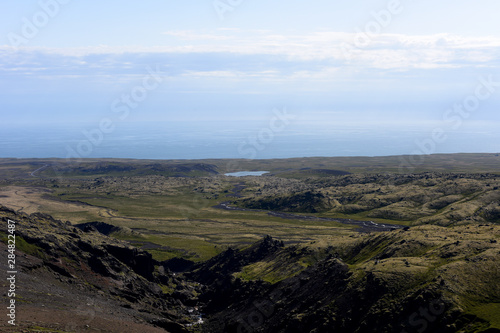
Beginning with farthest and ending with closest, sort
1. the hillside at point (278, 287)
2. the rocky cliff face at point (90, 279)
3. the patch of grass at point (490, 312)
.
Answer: the rocky cliff face at point (90, 279), the hillside at point (278, 287), the patch of grass at point (490, 312)

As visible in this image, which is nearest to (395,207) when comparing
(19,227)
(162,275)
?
(162,275)

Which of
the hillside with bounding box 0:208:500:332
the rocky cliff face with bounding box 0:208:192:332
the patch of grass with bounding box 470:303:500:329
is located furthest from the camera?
the rocky cliff face with bounding box 0:208:192:332

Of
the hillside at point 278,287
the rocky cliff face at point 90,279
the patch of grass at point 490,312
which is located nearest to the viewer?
the patch of grass at point 490,312

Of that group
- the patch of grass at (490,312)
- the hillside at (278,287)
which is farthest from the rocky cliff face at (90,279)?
the patch of grass at (490,312)

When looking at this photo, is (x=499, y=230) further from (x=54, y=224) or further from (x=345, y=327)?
(x=54, y=224)

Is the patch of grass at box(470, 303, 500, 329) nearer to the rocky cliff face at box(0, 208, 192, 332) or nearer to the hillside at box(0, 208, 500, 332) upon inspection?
the hillside at box(0, 208, 500, 332)

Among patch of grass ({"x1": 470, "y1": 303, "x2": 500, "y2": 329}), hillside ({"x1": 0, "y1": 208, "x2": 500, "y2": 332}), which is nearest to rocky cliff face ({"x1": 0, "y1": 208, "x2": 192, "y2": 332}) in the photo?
hillside ({"x1": 0, "y1": 208, "x2": 500, "y2": 332})

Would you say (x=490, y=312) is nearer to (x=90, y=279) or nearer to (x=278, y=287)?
(x=278, y=287)

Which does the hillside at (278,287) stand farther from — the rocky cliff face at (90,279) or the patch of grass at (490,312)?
the rocky cliff face at (90,279)

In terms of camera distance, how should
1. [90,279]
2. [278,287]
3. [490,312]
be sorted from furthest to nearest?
[90,279] → [278,287] → [490,312]

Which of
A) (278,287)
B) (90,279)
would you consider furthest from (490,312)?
(90,279)

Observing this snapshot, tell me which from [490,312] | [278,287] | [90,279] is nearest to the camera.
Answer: [490,312]
